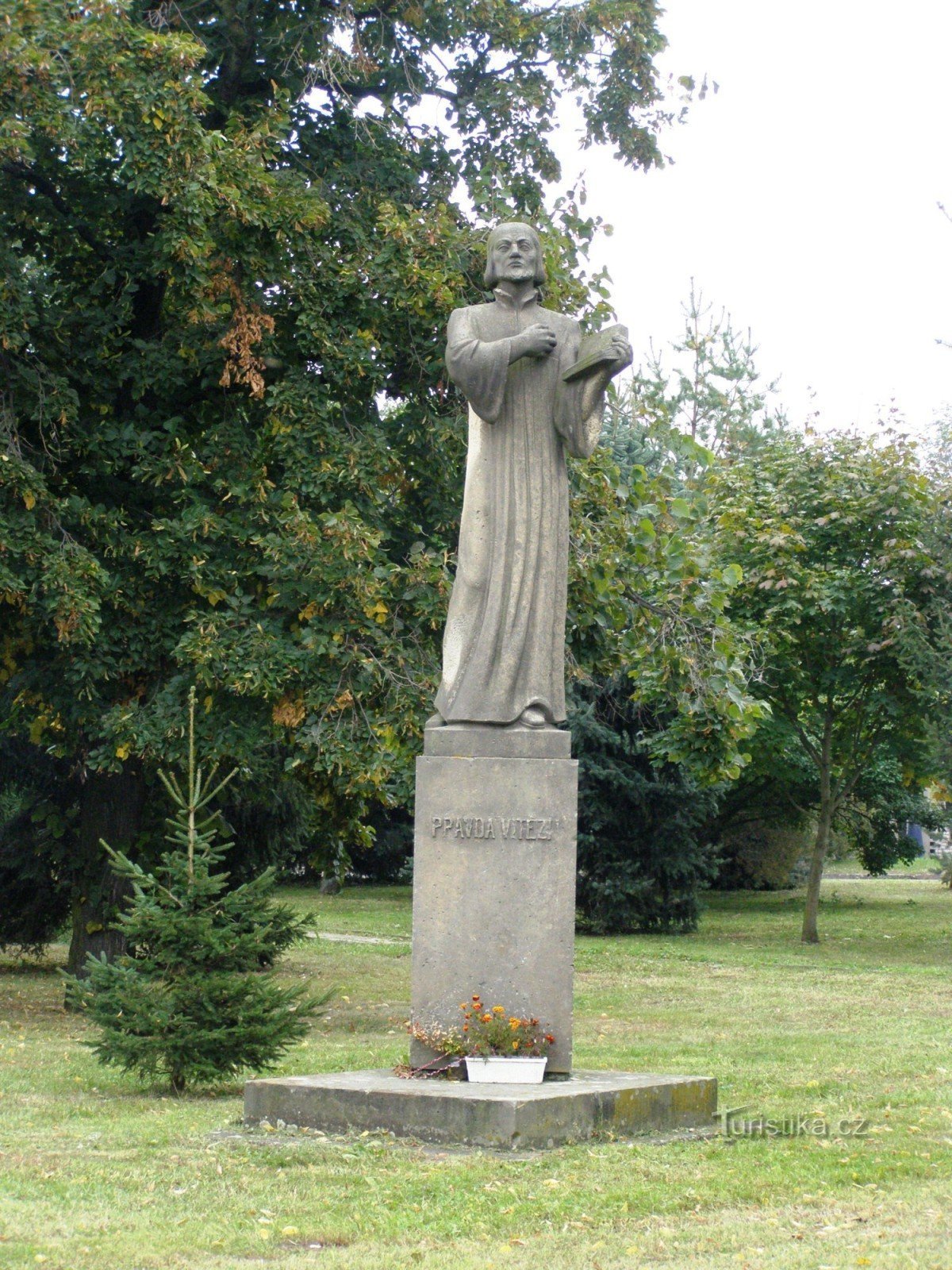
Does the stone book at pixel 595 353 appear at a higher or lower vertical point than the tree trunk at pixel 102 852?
higher

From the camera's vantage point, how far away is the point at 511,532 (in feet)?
31.0

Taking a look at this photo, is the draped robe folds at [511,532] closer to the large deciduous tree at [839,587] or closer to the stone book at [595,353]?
the stone book at [595,353]

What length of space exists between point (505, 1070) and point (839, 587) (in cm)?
1832

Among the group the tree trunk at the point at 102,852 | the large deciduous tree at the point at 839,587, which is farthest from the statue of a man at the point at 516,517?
the large deciduous tree at the point at 839,587

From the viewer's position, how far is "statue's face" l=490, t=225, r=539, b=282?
32.1ft

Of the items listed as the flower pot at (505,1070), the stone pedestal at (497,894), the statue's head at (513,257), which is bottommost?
the flower pot at (505,1070)

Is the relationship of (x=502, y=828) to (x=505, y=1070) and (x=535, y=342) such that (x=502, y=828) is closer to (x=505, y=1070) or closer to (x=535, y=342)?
(x=505, y=1070)

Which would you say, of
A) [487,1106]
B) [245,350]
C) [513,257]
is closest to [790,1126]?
[487,1106]

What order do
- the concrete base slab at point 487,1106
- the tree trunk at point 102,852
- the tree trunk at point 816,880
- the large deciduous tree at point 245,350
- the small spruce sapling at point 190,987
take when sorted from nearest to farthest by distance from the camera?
1. the concrete base slab at point 487,1106
2. the small spruce sapling at point 190,987
3. the large deciduous tree at point 245,350
4. the tree trunk at point 102,852
5. the tree trunk at point 816,880

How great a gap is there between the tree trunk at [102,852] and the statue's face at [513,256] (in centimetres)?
916

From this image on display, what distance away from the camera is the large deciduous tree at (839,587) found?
2511 centimetres

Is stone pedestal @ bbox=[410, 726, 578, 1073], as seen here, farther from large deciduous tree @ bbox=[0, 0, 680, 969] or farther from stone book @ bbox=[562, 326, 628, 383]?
large deciduous tree @ bbox=[0, 0, 680, 969]

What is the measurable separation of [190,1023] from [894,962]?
15.6 metres

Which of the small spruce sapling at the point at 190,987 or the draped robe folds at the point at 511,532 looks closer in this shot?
the draped robe folds at the point at 511,532
